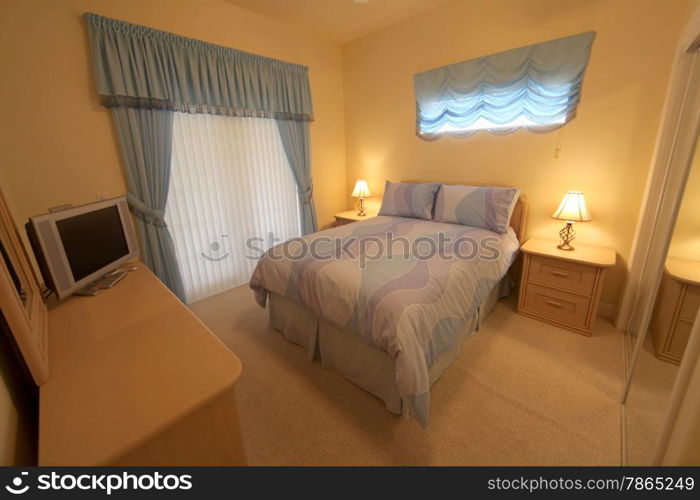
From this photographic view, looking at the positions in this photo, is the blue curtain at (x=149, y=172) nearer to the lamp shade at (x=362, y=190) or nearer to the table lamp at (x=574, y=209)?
the lamp shade at (x=362, y=190)

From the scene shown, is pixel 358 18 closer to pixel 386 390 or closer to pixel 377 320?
pixel 377 320

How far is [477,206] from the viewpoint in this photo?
A: 8.24 feet

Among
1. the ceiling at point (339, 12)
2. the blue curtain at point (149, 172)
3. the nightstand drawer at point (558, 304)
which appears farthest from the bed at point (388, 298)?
the ceiling at point (339, 12)

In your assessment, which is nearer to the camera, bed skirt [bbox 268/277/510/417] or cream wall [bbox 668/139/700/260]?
cream wall [bbox 668/139/700/260]

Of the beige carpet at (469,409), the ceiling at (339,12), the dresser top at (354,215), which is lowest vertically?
the beige carpet at (469,409)

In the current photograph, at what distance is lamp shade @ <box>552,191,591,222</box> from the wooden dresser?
0.85 m

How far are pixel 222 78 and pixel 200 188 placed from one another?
3.39 ft

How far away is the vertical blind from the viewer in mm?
2580

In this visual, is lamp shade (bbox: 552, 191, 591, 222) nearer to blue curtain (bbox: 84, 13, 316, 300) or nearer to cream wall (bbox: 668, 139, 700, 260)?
cream wall (bbox: 668, 139, 700, 260)

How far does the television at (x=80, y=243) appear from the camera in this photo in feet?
3.85

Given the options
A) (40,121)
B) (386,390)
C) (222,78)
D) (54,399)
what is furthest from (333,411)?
(222,78)

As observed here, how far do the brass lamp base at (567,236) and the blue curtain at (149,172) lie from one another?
333 cm

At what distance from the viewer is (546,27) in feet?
7.28

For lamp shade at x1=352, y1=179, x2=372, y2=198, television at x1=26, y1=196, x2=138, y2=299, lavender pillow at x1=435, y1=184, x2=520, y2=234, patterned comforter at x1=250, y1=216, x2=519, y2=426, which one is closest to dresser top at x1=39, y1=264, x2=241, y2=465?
television at x1=26, y1=196, x2=138, y2=299
